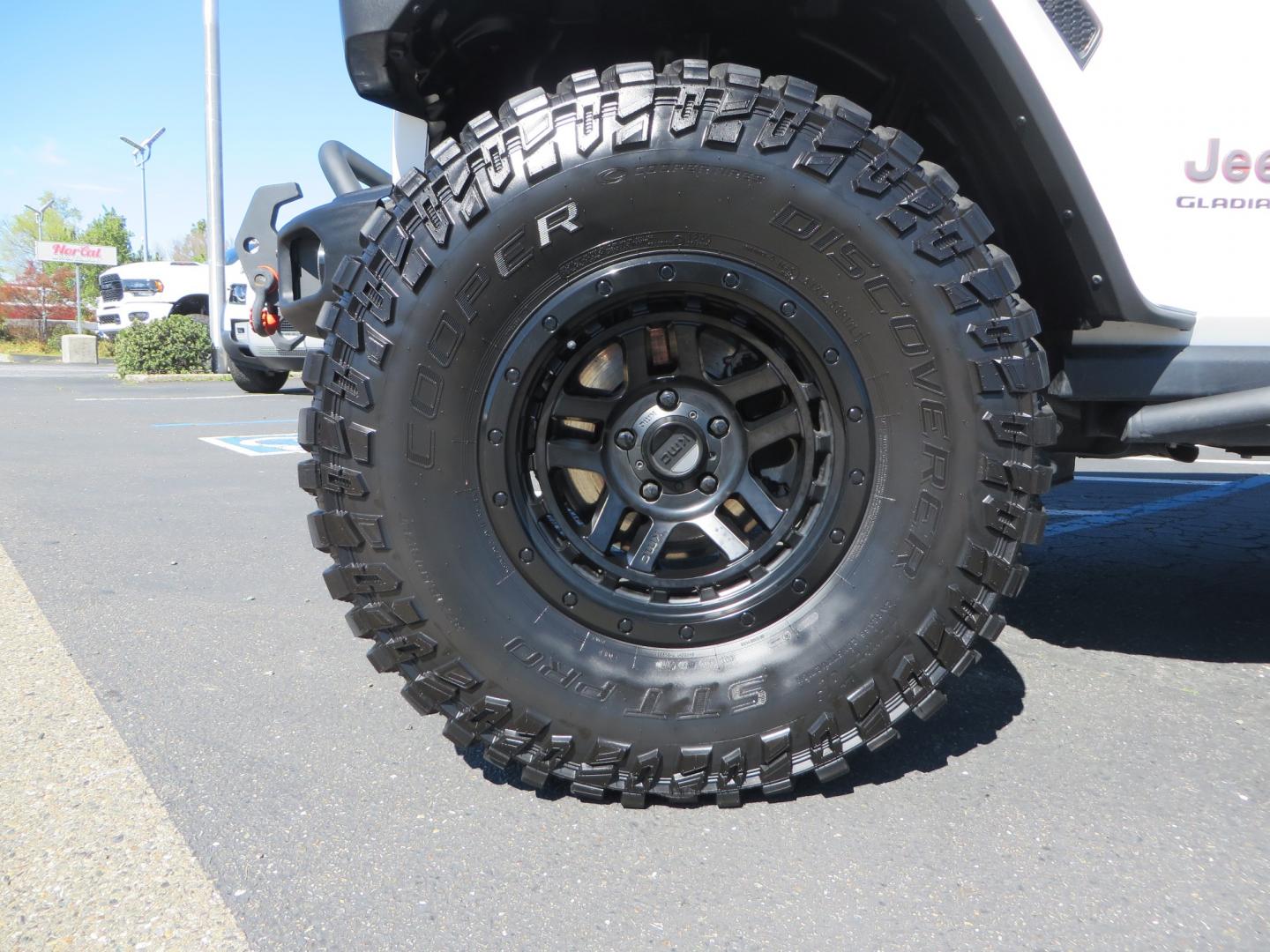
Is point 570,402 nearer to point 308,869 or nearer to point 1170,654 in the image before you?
point 308,869

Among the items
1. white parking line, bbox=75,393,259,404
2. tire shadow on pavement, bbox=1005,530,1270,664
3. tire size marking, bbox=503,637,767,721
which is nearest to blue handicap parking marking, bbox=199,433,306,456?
white parking line, bbox=75,393,259,404

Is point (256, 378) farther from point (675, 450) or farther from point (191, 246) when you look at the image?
point (191, 246)

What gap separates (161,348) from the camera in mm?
16344

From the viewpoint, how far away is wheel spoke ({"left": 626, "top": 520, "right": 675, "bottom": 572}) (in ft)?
6.02

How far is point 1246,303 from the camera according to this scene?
1926 millimetres

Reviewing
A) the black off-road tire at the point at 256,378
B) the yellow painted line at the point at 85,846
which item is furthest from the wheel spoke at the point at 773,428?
the black off-road tire at the point at 256,378

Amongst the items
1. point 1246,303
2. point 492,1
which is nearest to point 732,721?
point 1246,303

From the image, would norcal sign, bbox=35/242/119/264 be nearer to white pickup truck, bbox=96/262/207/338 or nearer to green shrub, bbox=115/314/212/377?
white pickup truck, bbox=96/262/207/338

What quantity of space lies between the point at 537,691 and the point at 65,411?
31.0 ft

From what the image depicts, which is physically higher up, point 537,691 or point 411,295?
point 411,295

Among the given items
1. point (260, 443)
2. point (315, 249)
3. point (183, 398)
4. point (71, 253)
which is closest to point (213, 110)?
point (183, 398)

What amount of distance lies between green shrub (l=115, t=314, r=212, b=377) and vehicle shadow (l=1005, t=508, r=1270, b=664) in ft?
52.6

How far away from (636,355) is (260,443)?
Answer: 6013mm

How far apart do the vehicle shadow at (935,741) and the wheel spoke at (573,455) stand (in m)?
0.63
